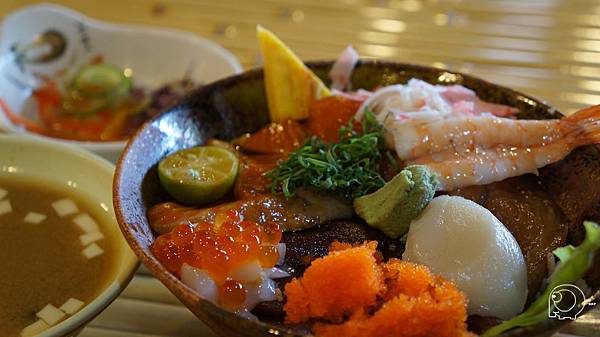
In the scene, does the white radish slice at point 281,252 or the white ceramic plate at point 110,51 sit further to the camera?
the white ceramic plate at point 110,51

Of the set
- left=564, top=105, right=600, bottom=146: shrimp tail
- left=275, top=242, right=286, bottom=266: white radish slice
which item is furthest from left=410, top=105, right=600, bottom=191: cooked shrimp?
left=275, top=242, right=286, bottom=266: white radish slice

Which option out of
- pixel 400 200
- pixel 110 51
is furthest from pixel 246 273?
→ pixel 110 51

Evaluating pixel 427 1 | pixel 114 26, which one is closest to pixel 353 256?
pixel 114 26

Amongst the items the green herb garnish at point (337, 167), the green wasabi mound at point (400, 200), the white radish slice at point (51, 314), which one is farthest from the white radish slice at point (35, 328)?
the green wasabi mound at point (400, 200)

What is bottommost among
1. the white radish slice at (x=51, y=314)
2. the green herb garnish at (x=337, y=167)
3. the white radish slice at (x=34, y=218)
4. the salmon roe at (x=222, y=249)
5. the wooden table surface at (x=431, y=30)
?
the white radish slice at (x=51, y=314)

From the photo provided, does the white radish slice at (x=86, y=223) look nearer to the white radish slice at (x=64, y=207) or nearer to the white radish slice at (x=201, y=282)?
the white radish slice at (x=64, y=207)

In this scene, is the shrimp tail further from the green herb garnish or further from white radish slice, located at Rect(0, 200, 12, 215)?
white radish slice, located at Rect(0, 200, 12, 215)
